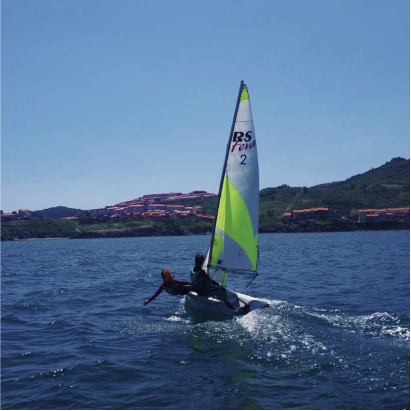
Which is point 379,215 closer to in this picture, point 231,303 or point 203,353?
point 231,303

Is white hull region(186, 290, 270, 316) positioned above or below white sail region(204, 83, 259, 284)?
below

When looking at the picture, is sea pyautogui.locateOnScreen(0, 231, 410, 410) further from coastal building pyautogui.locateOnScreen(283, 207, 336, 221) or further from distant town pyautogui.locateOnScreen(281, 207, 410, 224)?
coastal building pyautogui.locateOnScreen(283, 207, 336, 221)

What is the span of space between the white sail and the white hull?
1715 millimetres

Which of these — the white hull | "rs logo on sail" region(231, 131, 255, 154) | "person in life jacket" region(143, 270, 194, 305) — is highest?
"rs logo on sail" region(231, 131, 255, 154)

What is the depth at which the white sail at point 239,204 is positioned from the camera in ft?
59.6

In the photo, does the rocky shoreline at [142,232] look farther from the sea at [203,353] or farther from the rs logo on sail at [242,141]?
the rs logo on sail at [242,141]

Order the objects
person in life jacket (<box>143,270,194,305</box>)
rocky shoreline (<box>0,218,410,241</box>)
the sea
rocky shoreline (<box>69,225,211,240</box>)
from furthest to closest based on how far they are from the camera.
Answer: rocky shoreline (<box>69,225,211,240</box>) → rocky shoreline (<box>0,218,410,241</box>) → person in life jacket (<box>143,270,194,305</box>) → the sea

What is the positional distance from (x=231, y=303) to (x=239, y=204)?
4.51m

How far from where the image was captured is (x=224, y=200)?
18.5 meters

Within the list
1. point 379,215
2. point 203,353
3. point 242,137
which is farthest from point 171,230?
point 203,353

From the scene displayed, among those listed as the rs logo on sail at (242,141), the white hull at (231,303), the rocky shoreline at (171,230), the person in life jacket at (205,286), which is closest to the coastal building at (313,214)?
the rocky shoreline at (171,230)

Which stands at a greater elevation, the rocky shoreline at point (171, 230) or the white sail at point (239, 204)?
Result: the white sail at point (239, 204)

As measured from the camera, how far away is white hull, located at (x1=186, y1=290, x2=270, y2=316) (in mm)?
16750

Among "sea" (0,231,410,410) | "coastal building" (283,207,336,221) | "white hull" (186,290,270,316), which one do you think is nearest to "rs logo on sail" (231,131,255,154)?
"white hull" (186,290,270,316)
